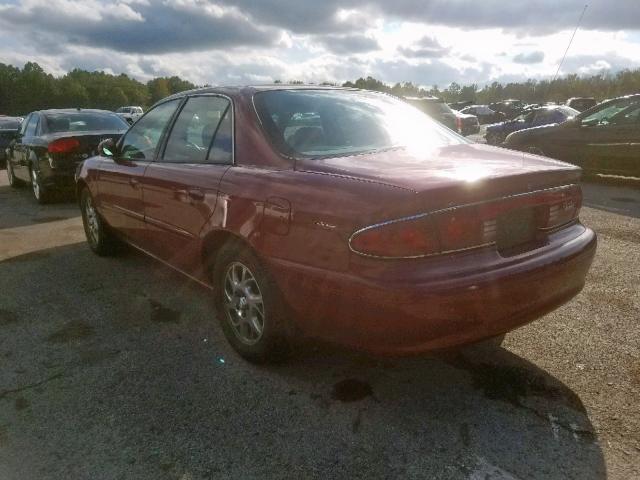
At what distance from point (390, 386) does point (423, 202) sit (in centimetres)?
106

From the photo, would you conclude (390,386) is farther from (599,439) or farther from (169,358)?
(169,358)

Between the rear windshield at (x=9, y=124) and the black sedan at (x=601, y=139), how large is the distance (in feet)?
46.6

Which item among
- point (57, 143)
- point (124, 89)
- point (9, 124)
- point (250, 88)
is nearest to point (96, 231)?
point (250, 88)

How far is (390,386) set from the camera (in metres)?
2.74

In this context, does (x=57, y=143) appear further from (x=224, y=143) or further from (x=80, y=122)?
(x=224, y=143)

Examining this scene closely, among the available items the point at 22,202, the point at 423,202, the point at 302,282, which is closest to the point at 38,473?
the point at 302,282

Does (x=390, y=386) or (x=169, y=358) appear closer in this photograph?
(x=390, y=386)

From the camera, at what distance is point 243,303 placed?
2.98 meters

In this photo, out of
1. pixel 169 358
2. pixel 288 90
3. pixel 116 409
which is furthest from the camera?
pixel 288 90

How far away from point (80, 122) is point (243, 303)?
7.22 m

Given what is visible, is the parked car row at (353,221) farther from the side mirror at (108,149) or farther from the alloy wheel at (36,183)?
the alloy wheel at (36,183)

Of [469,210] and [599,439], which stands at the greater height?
[469,210]

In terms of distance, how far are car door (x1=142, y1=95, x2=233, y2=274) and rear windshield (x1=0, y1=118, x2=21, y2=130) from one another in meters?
14.3

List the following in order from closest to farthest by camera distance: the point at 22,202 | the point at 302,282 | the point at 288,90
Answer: the point at 302,282
the point at 288,90
the point at 22,202
